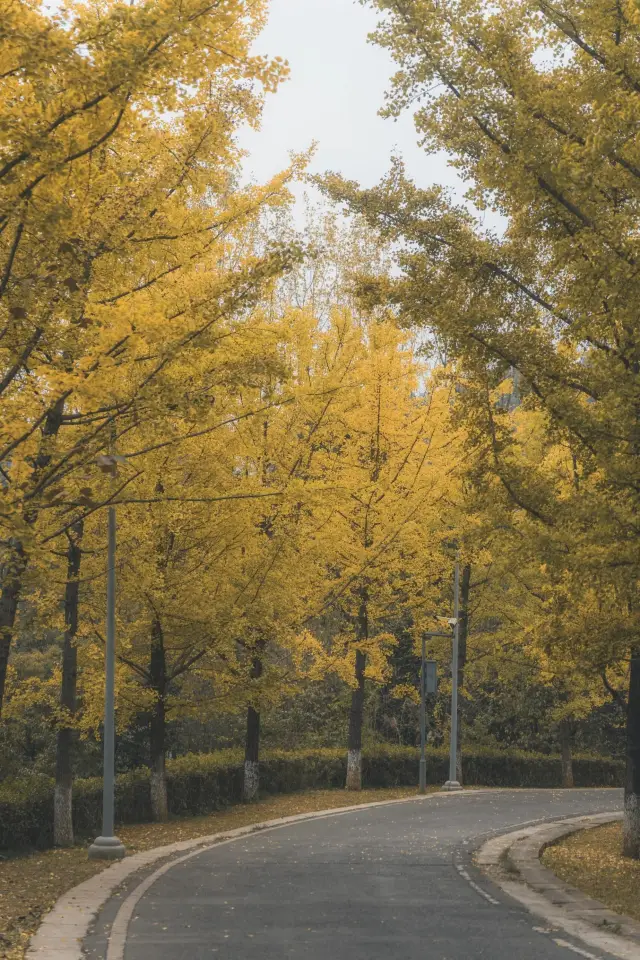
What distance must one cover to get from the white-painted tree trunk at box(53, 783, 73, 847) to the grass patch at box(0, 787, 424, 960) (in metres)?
0.30

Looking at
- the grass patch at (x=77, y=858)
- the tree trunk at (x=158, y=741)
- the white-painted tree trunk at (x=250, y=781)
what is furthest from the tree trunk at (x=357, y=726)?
the tree trunk at (x=158, y=741)

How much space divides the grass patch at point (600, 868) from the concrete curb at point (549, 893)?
0.17m

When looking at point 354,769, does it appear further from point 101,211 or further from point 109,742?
point 101,211

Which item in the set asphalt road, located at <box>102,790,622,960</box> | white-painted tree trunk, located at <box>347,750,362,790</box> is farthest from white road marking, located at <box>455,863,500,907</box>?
white-painted tree trunk, located at <box>347,750,362,790</box>

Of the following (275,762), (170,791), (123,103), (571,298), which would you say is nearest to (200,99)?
(123,103)

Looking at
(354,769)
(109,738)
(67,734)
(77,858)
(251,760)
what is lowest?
(354,769)

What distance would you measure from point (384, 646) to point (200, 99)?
21.9 m

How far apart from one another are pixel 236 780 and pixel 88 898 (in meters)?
14.1

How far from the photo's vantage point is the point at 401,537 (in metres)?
26.4

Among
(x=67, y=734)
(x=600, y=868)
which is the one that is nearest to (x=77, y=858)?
(x=67, y=734)

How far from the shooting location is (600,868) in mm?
14047

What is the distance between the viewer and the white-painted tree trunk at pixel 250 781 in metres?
25.2

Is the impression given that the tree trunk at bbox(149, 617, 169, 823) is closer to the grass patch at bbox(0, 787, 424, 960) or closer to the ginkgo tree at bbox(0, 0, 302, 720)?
the grass patch at bbox(0, 787, 424, 960)

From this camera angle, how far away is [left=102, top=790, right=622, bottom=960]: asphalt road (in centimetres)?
877
